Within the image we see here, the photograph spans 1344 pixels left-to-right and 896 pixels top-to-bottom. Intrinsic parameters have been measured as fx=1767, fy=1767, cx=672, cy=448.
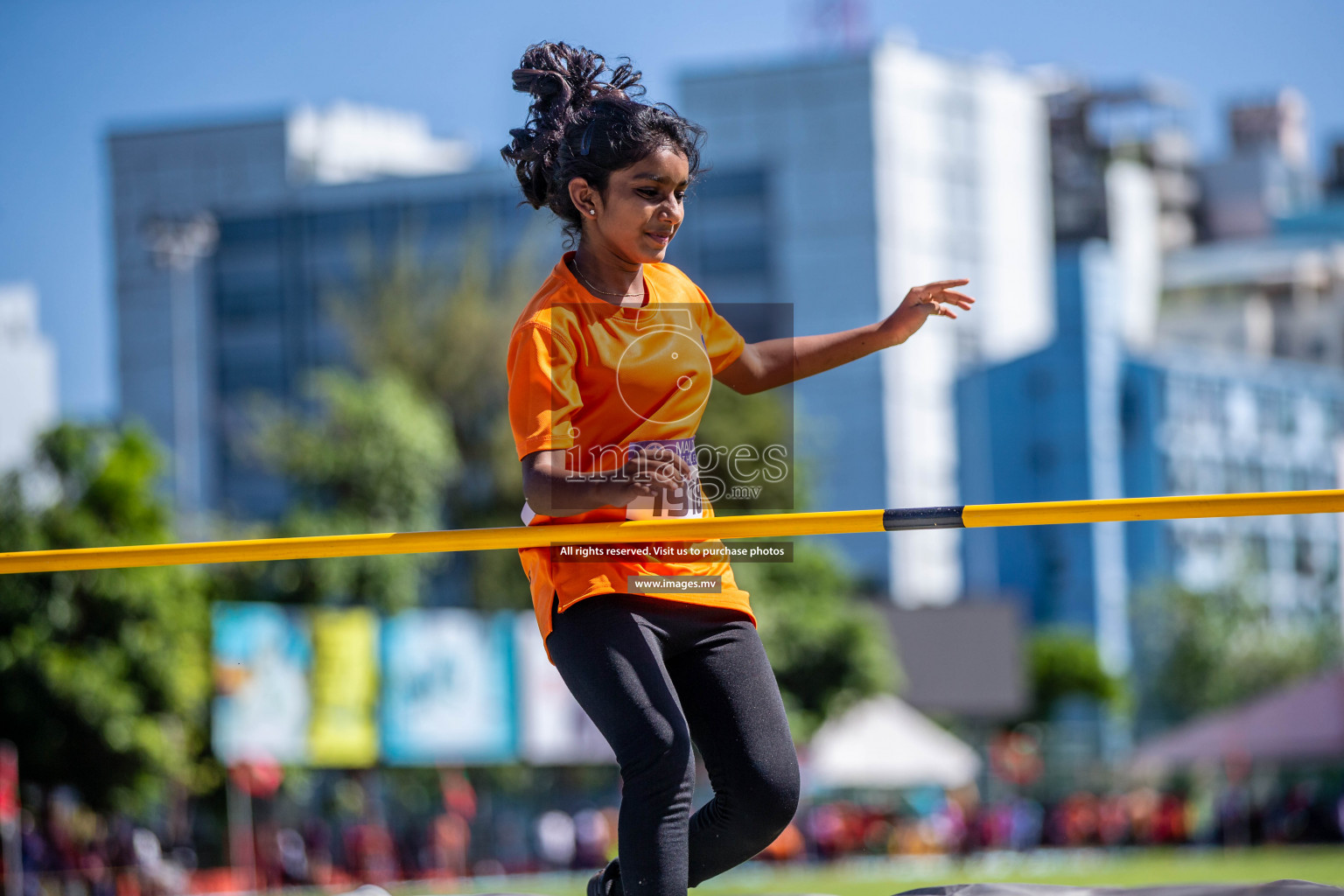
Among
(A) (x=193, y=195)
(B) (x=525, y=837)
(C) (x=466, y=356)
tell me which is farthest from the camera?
(A) (x=193, y=195)

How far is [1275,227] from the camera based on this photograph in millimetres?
72688

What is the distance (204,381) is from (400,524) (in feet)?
130

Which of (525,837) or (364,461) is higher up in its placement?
(364,461)

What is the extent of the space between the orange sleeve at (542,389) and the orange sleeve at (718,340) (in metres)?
0.39

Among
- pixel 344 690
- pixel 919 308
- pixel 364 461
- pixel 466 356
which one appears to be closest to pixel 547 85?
pixel 919 308

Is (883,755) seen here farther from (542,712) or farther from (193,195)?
(193,195)

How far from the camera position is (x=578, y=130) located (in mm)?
3557

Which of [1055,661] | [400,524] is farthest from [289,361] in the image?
[400,524]

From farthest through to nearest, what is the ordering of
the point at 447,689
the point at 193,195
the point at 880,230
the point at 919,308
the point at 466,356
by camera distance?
1. the point at 193,195
2. the point at 880,230
3. the point at 466,356
4. the point at 447,689
5. the point at 919,308

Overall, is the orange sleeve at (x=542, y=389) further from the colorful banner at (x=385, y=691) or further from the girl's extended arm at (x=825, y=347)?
the colorful banner at (x=385, y=691)

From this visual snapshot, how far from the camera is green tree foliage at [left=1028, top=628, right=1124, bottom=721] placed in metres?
50.2

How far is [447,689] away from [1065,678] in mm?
32771

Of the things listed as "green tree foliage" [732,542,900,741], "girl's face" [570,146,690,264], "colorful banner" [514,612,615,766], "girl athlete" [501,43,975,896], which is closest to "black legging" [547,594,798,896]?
"girl athlete" [501,43,975,896]

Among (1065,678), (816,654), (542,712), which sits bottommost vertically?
(1065,678)
